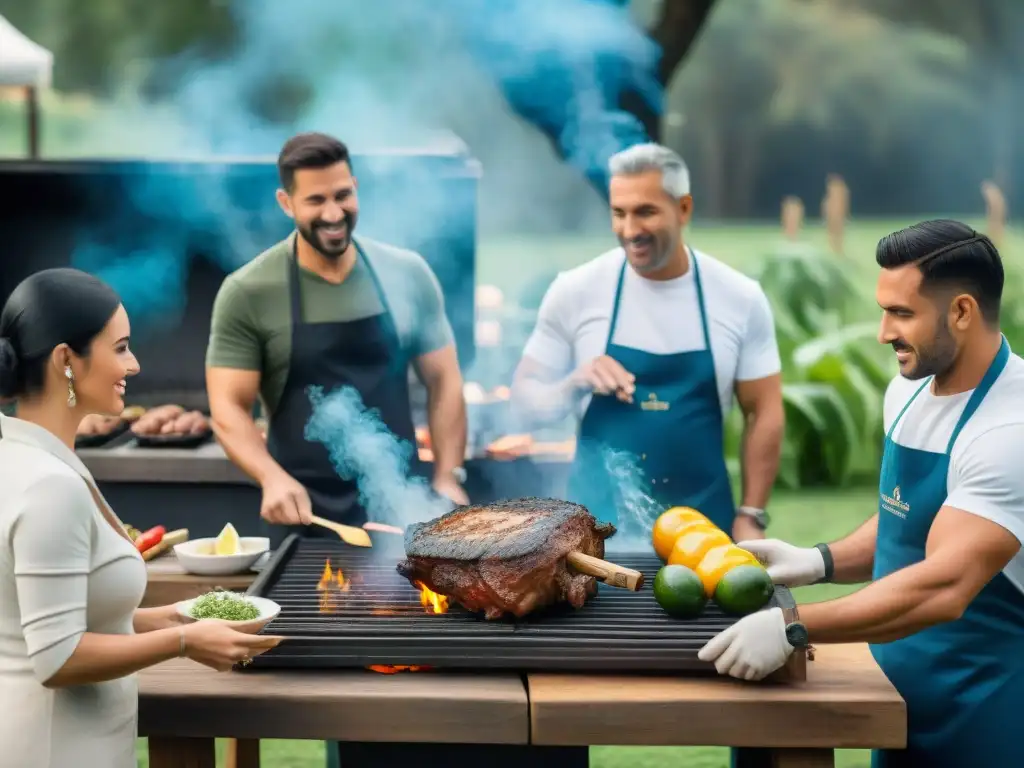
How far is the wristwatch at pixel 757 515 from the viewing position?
4629 millimetres

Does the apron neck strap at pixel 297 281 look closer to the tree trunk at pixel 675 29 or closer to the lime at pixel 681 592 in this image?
the lime at pixel 681 592

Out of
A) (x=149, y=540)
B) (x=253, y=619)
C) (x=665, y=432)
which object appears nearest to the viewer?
(x=253, y=619)

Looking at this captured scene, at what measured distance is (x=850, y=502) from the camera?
387 inches

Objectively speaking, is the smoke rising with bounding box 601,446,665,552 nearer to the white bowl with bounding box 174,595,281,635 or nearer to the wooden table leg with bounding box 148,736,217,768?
the white bowl with bounding box 174,595,281,635

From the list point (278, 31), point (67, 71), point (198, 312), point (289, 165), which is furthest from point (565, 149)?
point (67, 71)

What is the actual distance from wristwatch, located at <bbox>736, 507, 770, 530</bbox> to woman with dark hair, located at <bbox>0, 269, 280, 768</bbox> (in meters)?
2.48

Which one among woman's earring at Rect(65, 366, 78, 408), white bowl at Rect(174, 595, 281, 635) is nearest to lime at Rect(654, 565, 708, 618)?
white bowl at Rect(174, 595, 281, 635)

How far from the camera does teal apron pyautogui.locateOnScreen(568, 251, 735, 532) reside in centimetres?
477

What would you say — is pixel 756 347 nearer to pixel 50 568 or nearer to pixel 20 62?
pixel 50 568

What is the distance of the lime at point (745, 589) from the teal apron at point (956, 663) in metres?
0.43

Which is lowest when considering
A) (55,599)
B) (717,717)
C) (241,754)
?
(241,754)

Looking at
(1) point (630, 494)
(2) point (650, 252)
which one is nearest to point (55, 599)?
(1) point (630, 494)

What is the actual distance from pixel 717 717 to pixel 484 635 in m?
0.61

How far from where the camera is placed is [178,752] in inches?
118
